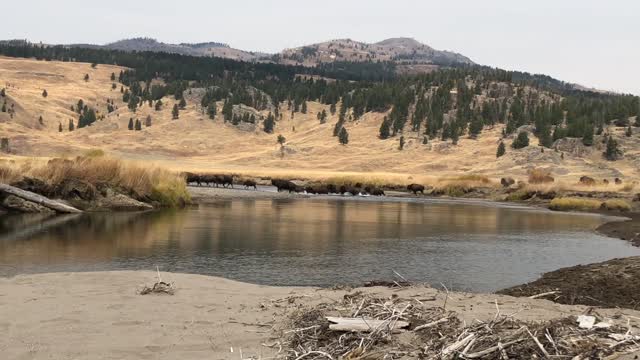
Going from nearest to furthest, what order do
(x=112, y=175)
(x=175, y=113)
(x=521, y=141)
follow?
(x=112, y=175), (x=521, y=141), (x=175, y=113)

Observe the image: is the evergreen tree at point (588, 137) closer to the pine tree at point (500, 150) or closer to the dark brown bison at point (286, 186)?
the pine tree at point (500, 150)

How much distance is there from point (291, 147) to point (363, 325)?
471 ft

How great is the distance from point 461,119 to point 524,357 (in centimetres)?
14884

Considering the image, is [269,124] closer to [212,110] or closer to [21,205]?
[212,110]

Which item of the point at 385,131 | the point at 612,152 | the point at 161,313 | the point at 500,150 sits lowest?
the point at 500,150

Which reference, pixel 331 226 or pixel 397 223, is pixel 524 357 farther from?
pixel 397 223

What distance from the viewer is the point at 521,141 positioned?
12462 cm

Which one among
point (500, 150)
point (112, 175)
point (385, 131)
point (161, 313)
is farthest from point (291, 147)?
point (161, 313)

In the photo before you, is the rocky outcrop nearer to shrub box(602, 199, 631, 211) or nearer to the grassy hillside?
shrub box(602, 199, 631, 211)

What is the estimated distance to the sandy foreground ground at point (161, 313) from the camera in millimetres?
10719

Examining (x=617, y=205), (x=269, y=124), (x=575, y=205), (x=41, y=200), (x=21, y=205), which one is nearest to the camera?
(x=21, y=205)

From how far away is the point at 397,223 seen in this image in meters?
40.3

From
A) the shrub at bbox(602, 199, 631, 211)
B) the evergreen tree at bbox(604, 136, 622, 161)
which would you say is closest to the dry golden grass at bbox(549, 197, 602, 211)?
the shrub at bbox(602, 199, 631, 211)

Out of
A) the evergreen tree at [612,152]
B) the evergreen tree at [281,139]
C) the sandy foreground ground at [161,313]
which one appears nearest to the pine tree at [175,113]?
the evergreen tree at [281,139]
